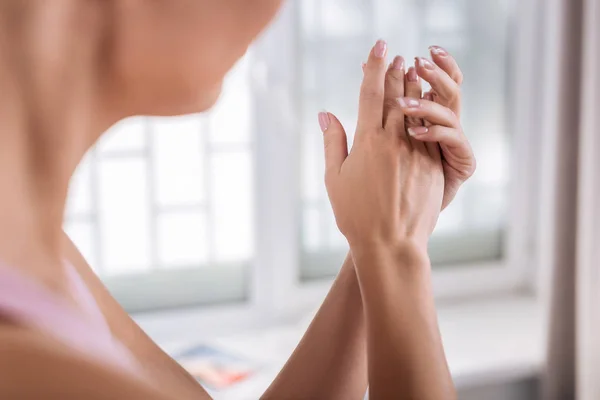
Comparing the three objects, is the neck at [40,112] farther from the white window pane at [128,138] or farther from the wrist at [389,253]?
the white window pane at [128,138]

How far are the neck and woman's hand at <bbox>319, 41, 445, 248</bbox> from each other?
22 cm

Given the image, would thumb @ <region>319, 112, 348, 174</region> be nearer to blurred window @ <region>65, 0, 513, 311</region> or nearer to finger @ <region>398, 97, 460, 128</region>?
finger @ <region>398, 97, 460, 128</region>

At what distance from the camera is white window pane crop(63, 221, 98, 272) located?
2.05 meters

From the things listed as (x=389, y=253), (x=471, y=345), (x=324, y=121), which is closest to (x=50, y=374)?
(x=389, y=253)

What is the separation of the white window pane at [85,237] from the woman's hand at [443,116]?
1.47 metres

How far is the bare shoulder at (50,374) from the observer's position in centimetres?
38

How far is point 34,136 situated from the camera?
0.47m

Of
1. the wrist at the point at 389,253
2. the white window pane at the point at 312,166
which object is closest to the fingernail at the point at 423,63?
the wrist at the point at 389,253

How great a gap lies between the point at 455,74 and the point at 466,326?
5.26 feet

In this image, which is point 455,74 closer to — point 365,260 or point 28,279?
point 365,260

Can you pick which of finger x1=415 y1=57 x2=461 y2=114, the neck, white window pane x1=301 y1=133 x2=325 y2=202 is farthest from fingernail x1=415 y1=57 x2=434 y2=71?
A: white window pane x1=301 y1=133 x2=325 y2=202

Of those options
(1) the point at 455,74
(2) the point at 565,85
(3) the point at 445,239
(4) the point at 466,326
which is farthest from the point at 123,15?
(3) the point at 445,239

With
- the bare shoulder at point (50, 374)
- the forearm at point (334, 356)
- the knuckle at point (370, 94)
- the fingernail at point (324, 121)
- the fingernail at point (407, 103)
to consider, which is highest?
the knuckle at point (370, 94)

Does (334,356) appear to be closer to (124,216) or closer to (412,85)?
(412,85)
